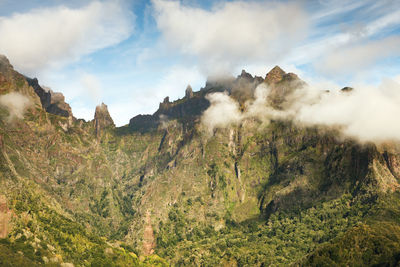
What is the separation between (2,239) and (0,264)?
34690mm

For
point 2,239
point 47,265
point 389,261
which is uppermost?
point 2,239

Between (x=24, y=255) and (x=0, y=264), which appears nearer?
(x=0, y=264)

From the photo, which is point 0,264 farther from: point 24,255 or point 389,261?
point 389,261

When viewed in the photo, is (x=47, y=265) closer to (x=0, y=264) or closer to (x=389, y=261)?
(x=0, y=264)

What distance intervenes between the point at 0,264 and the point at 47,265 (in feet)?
104

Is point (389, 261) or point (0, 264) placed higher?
point (0, 264)

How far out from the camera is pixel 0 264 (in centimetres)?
16975

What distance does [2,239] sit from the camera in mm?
199625

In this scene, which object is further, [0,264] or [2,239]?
[2,239]

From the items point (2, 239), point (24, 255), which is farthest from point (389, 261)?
point (2, 239)

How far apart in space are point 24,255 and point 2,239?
18869 mm

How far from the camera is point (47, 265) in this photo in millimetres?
196750

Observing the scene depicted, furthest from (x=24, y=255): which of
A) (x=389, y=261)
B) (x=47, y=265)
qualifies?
(x=389, y=261)

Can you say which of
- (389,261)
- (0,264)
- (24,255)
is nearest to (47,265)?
(24,255)
